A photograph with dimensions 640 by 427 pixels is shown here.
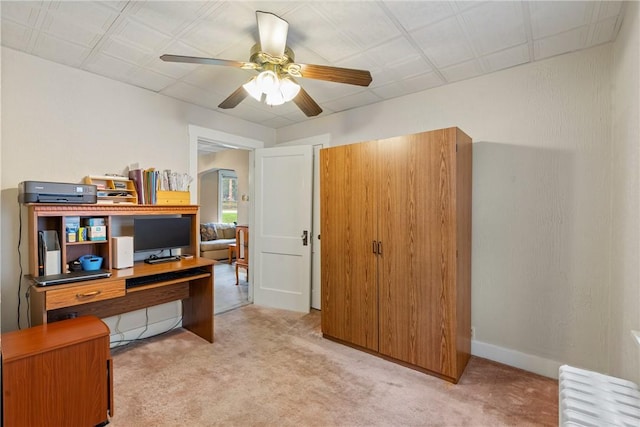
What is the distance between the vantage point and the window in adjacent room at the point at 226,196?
26.8 ft

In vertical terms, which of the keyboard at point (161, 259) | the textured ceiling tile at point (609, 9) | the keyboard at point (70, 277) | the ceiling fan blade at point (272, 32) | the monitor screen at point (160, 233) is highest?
the textured ceiling tile at point (609, 9)

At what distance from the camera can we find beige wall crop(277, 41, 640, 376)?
208 centimetres

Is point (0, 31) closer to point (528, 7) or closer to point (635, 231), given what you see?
point (528, 7)

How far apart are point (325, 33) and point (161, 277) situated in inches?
94.8

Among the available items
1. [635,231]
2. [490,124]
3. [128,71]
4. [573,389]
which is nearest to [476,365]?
[573,389]

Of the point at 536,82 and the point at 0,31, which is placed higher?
the point at 0,31

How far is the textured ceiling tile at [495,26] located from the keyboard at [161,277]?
297 centimetres

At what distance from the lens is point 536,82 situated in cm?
230

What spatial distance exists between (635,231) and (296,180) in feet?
9.84

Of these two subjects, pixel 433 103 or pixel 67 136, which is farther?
pixel 433 103

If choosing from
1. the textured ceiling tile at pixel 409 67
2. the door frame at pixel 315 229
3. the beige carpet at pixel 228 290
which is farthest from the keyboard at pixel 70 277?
the textured ceiling tile at pixel 409 67

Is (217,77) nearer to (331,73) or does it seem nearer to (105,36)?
(105,36)

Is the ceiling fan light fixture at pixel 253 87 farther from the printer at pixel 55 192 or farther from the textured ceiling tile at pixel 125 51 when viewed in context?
the printer at pixel 55 192

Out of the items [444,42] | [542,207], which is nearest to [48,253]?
[444,42]
